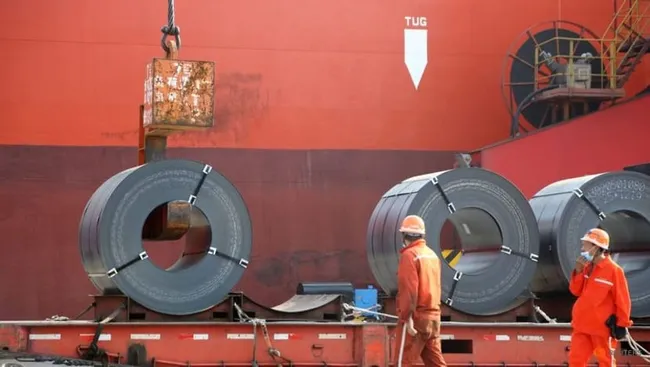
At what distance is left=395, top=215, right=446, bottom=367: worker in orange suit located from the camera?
362 inches

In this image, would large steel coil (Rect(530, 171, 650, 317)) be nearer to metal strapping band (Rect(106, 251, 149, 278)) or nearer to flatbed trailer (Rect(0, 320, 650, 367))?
flatbed trailer (Rect(0, 320, 650, 367))

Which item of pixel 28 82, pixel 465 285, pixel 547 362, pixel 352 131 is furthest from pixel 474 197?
pixel 28 82

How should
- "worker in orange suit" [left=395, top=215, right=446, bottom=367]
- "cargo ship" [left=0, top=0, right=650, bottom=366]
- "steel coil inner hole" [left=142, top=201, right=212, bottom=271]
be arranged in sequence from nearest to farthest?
1. "worker in orange suit" [left=395, top=215, right=446, bottom=367]
2. "steel coil inner hole" [left=142, top=201, right=212, bottom=271]
3. "cargo ship" [left=0, top=0, right=650, bottom=366]

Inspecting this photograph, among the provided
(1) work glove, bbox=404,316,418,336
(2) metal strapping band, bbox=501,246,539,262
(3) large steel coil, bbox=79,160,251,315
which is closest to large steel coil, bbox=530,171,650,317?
(2) metal strapping band, bbox=501,246,539,262

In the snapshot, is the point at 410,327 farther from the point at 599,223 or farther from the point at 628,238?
the point at 628,238

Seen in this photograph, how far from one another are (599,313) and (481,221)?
1.88 m

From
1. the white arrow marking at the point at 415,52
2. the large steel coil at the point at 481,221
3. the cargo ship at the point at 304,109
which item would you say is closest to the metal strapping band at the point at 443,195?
the large steel coil at the point at 481,221

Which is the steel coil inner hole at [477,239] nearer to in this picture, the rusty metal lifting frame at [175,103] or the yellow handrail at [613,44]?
the rusty metal lifting frame at [175,103]

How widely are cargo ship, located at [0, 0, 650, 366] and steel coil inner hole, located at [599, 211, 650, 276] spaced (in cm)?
463

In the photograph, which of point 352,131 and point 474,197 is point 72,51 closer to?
point 352,131

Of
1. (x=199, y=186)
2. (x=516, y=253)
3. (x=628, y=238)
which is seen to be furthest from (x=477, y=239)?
(x=199, y=186)

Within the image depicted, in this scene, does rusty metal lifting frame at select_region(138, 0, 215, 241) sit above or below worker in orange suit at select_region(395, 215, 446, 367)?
above

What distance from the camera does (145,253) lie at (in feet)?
33.4

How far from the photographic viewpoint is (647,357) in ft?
34.1
